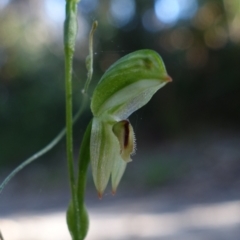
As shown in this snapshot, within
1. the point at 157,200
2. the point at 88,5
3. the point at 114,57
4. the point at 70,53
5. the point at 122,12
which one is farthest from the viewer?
the point at 122,12

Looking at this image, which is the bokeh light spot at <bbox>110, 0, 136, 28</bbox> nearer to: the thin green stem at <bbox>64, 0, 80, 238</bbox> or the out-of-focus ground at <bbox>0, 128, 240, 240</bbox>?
the out-of-focus ground at <bbox>0, 128, 240, 240</bbox>

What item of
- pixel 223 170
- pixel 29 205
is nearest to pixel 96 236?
pixel 29 205

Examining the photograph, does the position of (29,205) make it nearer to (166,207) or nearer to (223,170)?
(166,207)

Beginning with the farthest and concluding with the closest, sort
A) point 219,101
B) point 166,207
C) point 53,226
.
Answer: point 219,101 < point 166,207 < point 53,226

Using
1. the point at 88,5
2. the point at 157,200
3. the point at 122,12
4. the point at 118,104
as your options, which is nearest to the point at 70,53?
the point at 118,104

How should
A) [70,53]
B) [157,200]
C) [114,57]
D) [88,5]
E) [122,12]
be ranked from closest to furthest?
[70,53] → [157,200] → [114,57] → [88,5] → [122,12]

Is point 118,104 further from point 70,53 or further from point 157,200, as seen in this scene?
point 157,200
